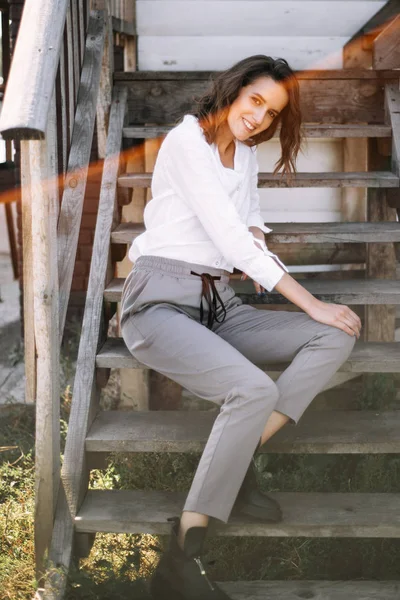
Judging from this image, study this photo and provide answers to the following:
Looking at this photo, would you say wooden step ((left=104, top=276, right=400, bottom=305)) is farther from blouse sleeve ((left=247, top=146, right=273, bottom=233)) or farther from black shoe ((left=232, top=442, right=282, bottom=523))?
black shoe ((left=232, top=442, right=282, bottom=523))

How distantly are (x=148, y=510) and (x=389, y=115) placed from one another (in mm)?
2253

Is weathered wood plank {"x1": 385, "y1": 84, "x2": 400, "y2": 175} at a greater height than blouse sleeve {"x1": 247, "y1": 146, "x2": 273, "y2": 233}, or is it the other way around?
weathered wood plank {"x1": 385, "y1": 84, "x2": 400, "y2": 175}

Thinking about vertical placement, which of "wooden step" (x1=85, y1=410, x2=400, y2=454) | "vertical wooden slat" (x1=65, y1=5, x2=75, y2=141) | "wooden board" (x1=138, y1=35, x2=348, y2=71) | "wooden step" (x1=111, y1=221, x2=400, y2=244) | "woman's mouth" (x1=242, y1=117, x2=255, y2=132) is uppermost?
"wooden board" (x1=138, y1=35, x2=348, y2=71)

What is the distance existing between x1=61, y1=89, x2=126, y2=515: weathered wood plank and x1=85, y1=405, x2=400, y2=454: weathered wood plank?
0.07m

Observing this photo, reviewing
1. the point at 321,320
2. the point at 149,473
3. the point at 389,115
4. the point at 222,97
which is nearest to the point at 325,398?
the point at 149,473

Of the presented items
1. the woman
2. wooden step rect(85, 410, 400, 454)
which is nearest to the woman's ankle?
the woman

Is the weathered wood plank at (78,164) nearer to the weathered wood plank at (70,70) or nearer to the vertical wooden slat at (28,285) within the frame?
the weathered wood plank at (70,70)

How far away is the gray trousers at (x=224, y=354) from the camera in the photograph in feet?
7.45

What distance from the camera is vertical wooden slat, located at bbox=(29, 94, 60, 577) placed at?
2441 mm

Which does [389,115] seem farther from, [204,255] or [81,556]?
[81,556]

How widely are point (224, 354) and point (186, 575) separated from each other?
0.68 m

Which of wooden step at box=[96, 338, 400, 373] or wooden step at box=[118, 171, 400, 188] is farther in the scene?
wooden step at box=[118, 171, 400, 188]

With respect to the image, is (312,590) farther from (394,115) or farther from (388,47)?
(388,47)

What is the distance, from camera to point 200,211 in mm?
2494
